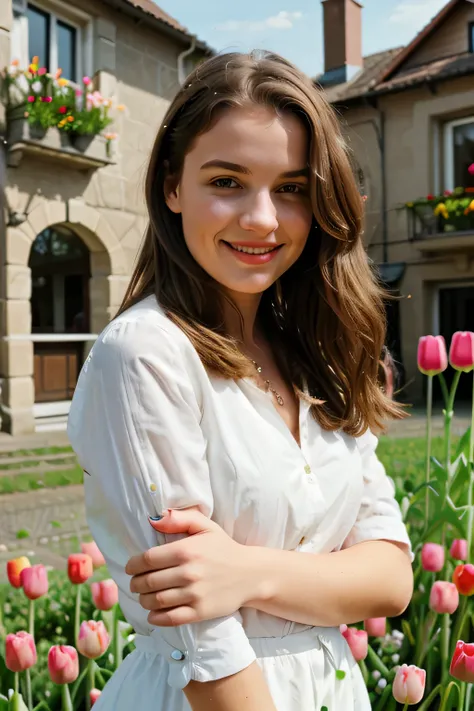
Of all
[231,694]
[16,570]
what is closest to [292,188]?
[231,694]

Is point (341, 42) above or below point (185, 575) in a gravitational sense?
above

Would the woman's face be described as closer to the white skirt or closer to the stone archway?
the white skirt

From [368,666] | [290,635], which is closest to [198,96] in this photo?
[290,635]

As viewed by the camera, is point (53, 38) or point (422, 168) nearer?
point (53, 38)

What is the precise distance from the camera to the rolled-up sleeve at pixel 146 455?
2.21 ft

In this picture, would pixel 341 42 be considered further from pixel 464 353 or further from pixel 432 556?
pixel 432 556

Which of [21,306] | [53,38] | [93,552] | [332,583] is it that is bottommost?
[93,552]

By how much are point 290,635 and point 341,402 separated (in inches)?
12.9

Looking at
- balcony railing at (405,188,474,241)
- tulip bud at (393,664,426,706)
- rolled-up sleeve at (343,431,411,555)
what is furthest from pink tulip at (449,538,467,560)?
balcony railing at (405,188,474,241)

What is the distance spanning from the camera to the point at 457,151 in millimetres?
10641

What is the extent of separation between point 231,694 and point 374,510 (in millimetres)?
396

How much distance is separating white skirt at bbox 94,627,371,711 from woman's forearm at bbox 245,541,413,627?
0.04m

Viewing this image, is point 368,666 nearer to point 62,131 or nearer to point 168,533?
point 168,533

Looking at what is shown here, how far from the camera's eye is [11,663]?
1.13 meters
